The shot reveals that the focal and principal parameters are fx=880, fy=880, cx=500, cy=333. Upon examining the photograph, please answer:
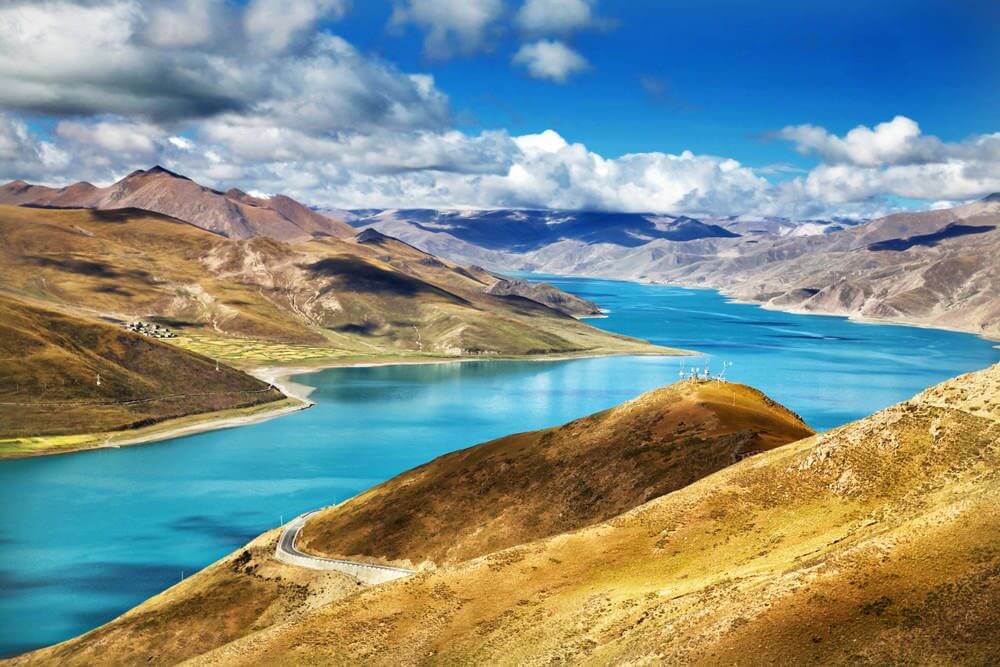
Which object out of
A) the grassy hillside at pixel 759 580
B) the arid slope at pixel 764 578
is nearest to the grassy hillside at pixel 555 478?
the arid slope at pixel 764 578

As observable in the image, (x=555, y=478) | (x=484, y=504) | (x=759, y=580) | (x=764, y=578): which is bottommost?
(x=484, y=504)

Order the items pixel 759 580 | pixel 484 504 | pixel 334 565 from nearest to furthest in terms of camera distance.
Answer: pixel 759 580
pixel 334 565
pixel 484 504

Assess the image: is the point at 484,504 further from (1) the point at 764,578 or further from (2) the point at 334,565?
(1) the point at 764,578

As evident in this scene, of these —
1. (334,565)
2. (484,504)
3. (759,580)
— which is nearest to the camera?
(759,580)

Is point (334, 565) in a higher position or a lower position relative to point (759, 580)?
lower

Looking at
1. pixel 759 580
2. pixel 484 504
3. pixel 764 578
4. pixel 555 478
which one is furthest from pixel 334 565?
pixel 764 578

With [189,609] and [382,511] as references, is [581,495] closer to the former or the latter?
[382,511]

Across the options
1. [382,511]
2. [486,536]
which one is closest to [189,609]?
[382,511]

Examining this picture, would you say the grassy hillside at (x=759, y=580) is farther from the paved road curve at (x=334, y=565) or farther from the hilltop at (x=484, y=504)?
the paved road curve at (x=334, y=565)
